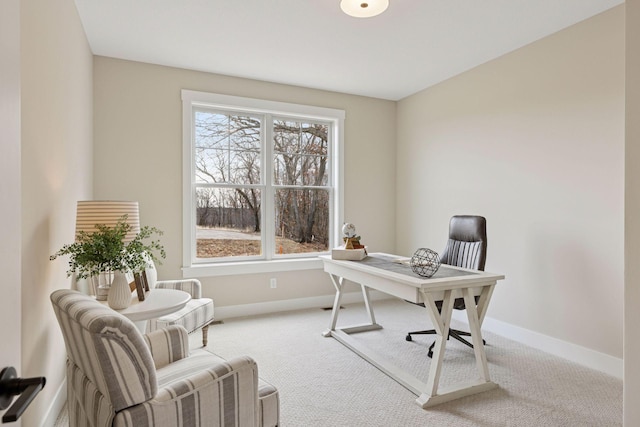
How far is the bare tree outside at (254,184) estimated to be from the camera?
4.17 metres

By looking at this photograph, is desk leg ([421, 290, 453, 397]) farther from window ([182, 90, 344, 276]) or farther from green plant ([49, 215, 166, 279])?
window ([182, 90, 344, 276])

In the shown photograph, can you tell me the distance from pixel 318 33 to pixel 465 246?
7.21 ft

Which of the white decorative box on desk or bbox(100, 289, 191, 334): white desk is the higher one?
the white decorative box on desk

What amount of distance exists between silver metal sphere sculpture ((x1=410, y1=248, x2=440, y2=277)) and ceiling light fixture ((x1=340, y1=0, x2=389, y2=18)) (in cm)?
166

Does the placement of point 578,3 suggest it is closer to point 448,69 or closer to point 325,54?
point 448,69

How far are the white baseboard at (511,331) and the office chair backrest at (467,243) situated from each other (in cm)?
85

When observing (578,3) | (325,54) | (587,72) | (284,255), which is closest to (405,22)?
(325,54)

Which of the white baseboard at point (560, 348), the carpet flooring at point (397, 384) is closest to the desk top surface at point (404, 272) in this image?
the carpet flooring at point (397, 384)

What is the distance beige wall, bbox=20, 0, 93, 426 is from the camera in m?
1.70

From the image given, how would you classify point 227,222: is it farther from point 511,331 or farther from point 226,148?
point 511,331

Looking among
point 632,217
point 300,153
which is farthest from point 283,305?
point 632,217

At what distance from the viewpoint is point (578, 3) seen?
267 cm

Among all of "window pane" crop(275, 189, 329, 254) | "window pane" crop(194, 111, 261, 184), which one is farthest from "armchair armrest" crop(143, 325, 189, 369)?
"window pane" crop(275, 189, 329, 254)

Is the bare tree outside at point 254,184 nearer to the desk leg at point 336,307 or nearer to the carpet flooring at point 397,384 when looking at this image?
the carpet flooring at point 397,384
